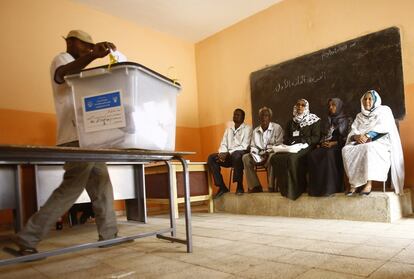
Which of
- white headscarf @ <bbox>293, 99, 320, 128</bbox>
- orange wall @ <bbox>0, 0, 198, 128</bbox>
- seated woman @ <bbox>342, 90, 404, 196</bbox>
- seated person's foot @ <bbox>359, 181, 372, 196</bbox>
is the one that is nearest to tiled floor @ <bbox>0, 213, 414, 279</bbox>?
seated person's foot @ <bbox>359, 181, 372, 196</bbox>

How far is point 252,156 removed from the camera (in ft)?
12.4

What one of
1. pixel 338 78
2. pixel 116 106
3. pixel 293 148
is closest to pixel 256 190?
pixel 293 148

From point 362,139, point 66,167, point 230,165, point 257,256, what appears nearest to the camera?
point 257,256

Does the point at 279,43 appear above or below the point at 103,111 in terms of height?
above

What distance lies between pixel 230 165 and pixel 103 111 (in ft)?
9.55

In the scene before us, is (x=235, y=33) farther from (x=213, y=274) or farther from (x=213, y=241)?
Result: (x=213, y=274)

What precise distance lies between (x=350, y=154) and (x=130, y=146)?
7.41 feet

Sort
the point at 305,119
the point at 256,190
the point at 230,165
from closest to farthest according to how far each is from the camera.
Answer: the point at 305,119 < the point at 256,190 < the point at 230,165

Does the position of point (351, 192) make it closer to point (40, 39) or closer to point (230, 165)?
point (230, 165)

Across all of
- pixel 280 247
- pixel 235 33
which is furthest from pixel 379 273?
pixel 235 33

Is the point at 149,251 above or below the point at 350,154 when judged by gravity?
below

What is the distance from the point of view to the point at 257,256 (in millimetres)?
1699

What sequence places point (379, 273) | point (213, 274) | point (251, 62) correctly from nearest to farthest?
point (379, 273) → point (213, 274) → point (251, 62)

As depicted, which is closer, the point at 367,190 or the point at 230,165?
the point at 367,190
